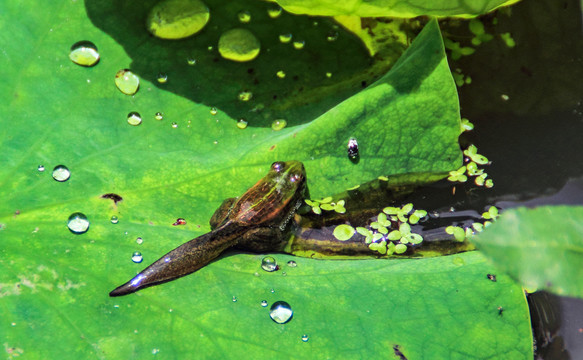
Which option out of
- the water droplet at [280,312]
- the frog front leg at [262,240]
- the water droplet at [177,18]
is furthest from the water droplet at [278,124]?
the water droplet at [280,312]

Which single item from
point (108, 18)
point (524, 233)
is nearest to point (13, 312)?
point (108, 18)

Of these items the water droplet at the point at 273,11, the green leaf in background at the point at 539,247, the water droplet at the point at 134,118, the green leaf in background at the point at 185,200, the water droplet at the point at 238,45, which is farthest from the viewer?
the water droplet at the point at 273,11

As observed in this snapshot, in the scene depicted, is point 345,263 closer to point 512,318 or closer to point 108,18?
point 512,318

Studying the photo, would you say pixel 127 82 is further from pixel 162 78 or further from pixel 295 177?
pixel 295 177

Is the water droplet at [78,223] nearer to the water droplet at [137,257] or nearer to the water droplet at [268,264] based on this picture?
the water droplet at [137,257]

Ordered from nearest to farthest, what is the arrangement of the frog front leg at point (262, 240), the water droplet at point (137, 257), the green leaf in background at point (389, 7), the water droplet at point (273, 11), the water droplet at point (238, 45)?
1. the water droplet at point (137, 257)
2. the green leaf in background at point (389, 7)
3. the frog front leg at point (262, 240)
4. the water droplet at point (238, 45)
5. the water droplet at point (273, 11)

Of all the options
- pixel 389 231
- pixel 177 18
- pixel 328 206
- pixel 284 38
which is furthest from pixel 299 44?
pixel 389 231
